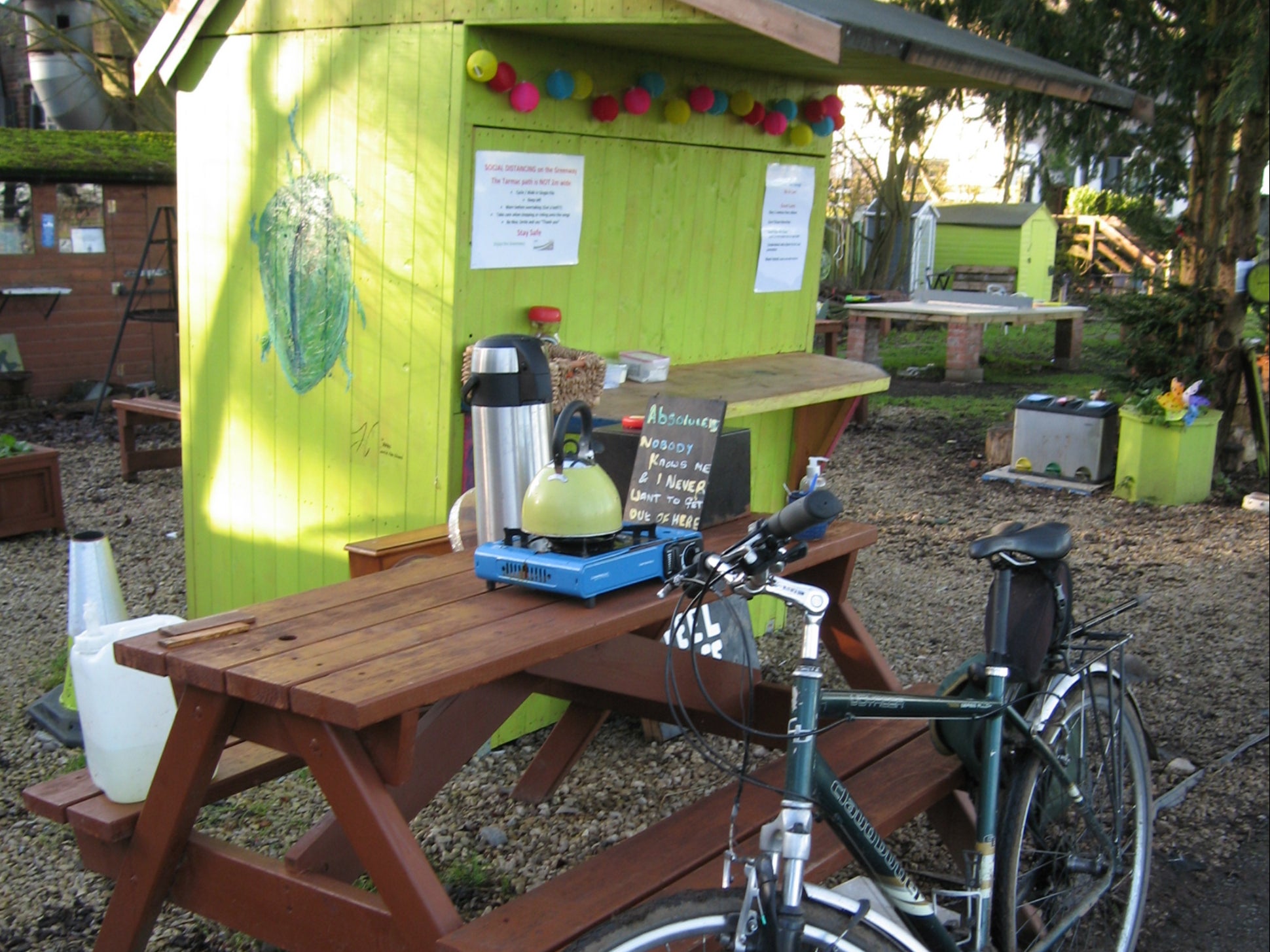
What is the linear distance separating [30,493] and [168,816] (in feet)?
17.4

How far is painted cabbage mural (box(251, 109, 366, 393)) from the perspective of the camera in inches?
164

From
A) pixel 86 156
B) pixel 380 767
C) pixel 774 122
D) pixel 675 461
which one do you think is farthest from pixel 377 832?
pixel 86 156

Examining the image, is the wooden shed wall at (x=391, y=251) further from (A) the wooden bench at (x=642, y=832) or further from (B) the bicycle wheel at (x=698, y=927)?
(B) the bicycle wheel at (x=698, y=927)

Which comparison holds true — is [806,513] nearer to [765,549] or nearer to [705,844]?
[765,549]

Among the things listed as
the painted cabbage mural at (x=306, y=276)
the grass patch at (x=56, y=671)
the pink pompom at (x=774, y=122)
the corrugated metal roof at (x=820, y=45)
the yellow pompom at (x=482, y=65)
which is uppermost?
the corrugated metal roof at (x=820, y=45)

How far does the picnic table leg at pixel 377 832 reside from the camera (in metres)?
2.07

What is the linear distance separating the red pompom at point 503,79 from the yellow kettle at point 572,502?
1654 millimetres

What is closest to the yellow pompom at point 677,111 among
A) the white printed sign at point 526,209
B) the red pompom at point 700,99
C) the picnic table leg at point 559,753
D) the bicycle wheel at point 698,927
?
the red pompom at point 700,99

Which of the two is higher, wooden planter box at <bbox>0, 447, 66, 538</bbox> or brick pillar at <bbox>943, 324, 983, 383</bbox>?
brick pillar at <bbox>943, 324, 983, 383</bbox>

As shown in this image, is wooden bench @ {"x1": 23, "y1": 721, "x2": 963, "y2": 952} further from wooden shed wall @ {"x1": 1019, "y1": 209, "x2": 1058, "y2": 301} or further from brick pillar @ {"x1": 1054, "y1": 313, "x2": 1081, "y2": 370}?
wooden shed wall @ {"x1": 1019, "y1": 209, "x2": 1058, "y2": 301}

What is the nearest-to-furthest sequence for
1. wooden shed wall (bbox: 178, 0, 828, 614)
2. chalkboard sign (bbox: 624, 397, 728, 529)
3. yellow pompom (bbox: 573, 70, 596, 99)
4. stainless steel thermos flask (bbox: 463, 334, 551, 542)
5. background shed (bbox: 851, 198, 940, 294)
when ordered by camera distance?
chalkboard sign (bbox: 624, 397, 728, 529) < stainless steel thermos flask (bbox: 463, 334, 551, 542) < wooden shed wall (bbox: 178, 0, 828, 614) < yellow pompom (bbox: 573, 70, 596, 99) < background shed (bbox: 851, 198, 940, 294)

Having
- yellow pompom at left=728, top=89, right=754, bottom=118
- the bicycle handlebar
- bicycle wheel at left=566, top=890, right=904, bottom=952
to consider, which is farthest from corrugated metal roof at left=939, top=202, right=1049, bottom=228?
bicycle wheel at left=566, top=890, right=904, bottom=952

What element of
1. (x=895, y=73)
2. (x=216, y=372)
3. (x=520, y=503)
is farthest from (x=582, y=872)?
(x=895, y=73)

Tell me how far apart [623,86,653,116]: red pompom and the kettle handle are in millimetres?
1772
